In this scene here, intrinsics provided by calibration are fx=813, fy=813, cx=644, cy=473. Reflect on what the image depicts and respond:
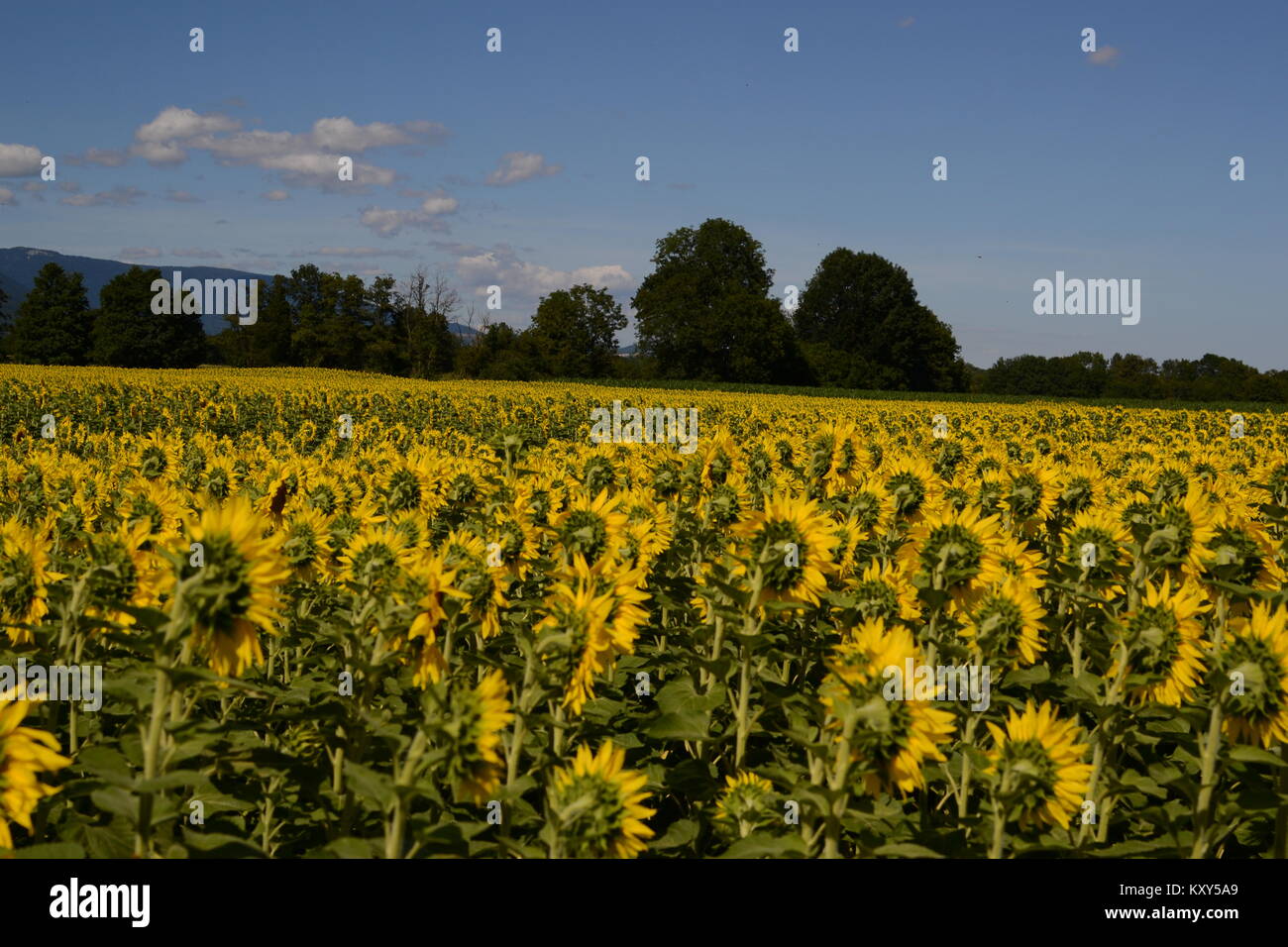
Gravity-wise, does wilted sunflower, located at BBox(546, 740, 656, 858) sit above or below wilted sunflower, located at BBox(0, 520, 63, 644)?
below

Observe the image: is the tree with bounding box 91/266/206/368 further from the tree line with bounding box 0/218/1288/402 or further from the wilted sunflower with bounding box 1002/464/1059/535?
the wilted sunflower with bounding box 1002/464/1059/535

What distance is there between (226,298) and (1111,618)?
13420 mm

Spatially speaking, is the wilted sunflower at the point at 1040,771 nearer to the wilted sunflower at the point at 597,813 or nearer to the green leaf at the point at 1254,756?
the green leaf at the point at 1254,756

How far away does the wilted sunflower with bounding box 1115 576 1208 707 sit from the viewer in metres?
3.97

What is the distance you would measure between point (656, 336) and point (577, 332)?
10284 millimetres

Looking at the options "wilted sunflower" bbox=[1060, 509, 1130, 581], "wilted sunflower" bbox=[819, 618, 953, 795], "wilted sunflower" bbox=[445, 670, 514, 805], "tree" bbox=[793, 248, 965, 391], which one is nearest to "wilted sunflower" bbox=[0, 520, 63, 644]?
"wilted sunflower" bbox=[445, 670, 514, 805]

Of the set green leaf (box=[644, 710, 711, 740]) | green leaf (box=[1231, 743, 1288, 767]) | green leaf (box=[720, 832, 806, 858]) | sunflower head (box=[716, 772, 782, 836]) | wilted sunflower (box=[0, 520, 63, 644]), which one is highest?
wilted sunflower (box=[0, 520, 63, 644])

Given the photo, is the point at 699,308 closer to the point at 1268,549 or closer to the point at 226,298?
the point at 226,298

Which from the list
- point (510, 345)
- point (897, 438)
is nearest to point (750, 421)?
point (897, 438)

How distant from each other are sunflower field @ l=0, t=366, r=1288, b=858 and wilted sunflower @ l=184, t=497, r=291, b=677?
10mm

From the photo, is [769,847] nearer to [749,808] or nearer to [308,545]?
[749,808]

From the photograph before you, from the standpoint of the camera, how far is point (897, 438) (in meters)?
15.7

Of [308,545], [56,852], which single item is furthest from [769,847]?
[308,545]

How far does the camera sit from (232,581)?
2.62 m
